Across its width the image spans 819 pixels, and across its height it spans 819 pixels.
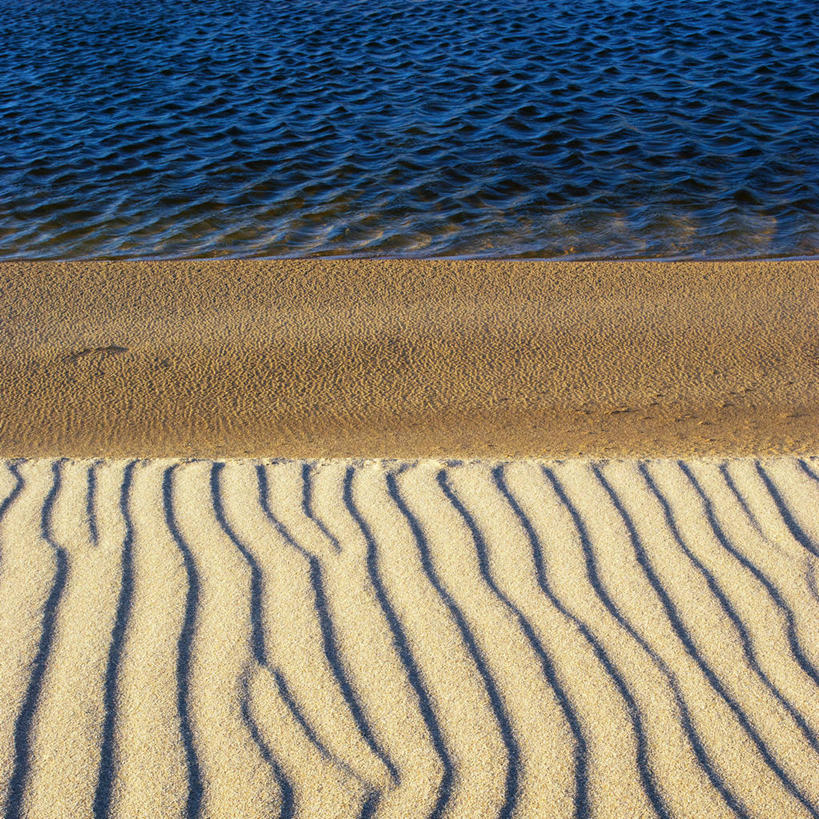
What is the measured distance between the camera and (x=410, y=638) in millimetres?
2709

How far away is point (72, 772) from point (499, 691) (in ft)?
3.59

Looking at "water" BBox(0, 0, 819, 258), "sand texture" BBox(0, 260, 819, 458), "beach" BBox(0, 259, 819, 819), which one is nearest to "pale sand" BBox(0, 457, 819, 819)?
"beach" BBox(0, 259, 819, 819)

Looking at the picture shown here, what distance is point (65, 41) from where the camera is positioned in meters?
12.7

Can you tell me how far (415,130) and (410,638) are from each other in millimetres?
7094

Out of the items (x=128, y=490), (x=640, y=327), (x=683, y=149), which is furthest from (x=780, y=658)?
Result: (x=683, y=149)

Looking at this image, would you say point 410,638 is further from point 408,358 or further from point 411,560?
point 408,358

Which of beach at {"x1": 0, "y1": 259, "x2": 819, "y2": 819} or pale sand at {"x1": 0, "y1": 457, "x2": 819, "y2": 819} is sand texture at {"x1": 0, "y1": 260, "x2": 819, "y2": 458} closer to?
beach at {"x1": 0, "y1": 259, "x2": 819, "y2": 819}

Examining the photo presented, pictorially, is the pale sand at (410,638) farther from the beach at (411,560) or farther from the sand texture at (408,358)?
the sand texture at (408,358)

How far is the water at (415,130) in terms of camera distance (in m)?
6.96

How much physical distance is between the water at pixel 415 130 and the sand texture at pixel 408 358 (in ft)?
2.96

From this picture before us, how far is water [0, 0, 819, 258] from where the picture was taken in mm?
6961

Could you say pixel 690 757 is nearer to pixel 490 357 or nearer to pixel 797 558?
pixel 797 558

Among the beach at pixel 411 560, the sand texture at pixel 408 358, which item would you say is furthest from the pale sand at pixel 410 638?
the sand texture at pixel 408 358

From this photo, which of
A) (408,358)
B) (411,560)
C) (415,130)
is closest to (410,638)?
(411,560)
